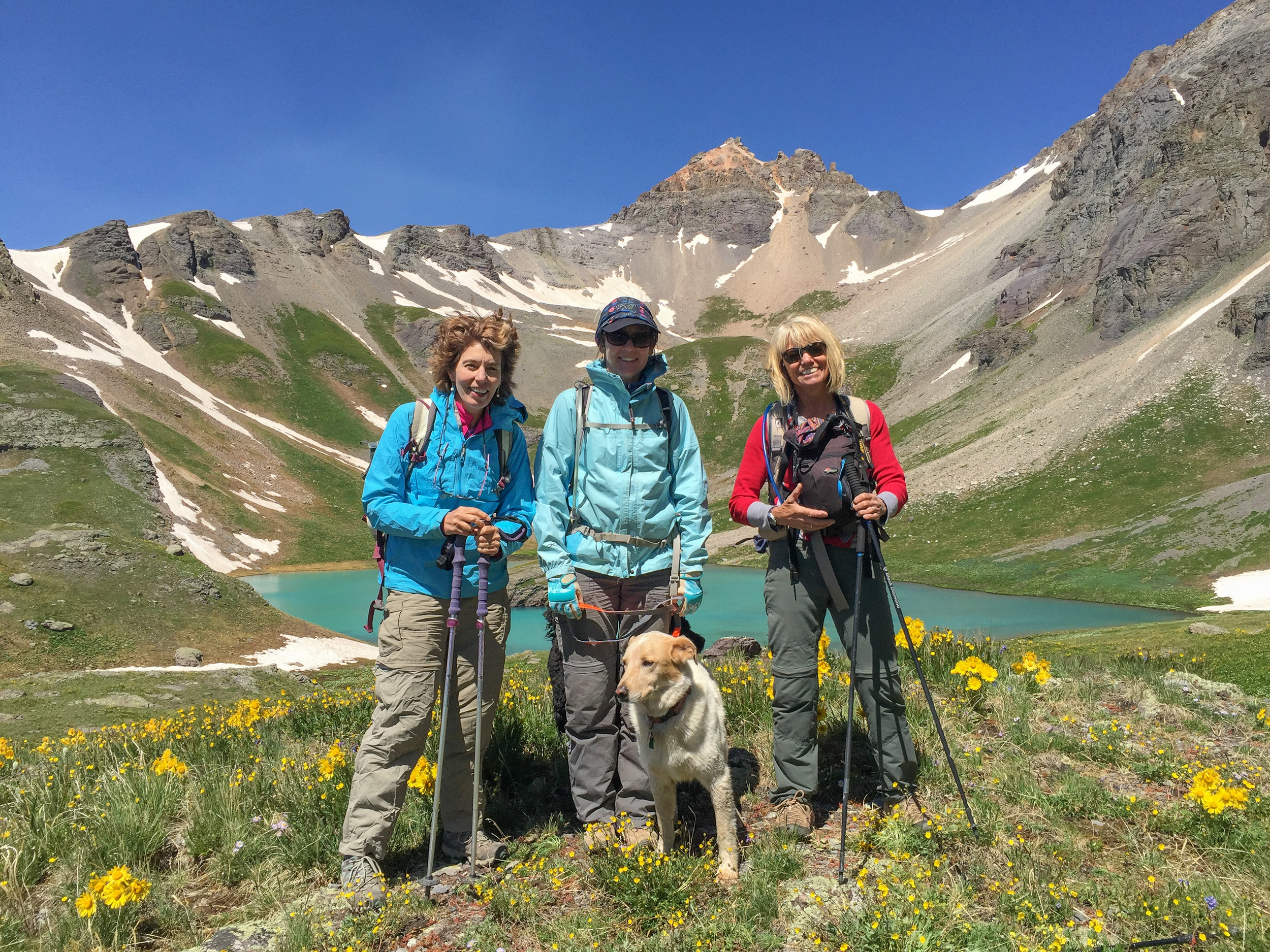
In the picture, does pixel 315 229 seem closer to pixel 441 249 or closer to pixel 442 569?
pixel 441 249

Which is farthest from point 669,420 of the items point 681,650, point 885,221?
point 885,221

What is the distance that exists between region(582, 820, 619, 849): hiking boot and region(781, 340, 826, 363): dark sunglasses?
3795 mm

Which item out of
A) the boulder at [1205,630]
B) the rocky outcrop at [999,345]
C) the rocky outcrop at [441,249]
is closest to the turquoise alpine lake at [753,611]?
the boulder at [1205,630]

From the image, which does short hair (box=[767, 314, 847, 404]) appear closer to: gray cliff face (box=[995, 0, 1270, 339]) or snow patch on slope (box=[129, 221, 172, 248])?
Result: gray cliff face (box=[995, 0, 1270, 339])

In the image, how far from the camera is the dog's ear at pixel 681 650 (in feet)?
15.2

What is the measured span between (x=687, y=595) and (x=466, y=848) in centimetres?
261

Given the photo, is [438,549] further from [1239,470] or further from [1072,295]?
[1072,295]

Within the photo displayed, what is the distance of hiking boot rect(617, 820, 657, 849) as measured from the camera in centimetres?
475

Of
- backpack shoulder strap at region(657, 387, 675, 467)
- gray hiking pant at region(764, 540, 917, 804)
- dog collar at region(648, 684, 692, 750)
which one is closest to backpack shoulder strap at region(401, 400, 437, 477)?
backpack shoulder strap at region(657, 387, 675, 467)

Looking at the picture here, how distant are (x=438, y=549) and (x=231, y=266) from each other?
15039 centimetres

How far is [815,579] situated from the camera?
5.25 m

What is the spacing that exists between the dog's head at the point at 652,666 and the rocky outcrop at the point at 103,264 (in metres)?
139

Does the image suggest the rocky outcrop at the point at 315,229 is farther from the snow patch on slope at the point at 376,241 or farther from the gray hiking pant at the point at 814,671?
the gray hiking pant at the point at 814,671

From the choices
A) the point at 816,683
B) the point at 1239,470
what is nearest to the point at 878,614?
the point at 816,683
